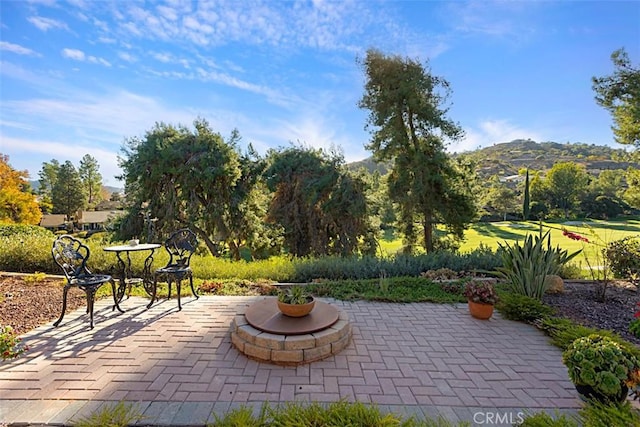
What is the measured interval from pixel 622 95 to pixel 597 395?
31.8 ft

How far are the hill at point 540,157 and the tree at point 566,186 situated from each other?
8.67 meters

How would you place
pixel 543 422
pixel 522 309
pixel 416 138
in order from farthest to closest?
1. pixel 416 138
2. pixel 522 309
3. pixel 543 422

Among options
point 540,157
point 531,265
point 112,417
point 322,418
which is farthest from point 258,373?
point 540,157

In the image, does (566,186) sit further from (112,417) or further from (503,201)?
(112,417)

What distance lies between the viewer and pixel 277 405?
2158mm

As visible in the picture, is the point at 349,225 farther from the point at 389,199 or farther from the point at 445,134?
the point at 445,134

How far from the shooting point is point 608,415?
1.83 meters

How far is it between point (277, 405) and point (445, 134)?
10681 millimetres

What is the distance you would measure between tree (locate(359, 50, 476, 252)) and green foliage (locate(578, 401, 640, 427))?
353 inches

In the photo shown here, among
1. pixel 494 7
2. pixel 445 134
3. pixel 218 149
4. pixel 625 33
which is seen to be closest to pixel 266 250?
pixel 218 149

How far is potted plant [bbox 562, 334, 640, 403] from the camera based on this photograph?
1.98m

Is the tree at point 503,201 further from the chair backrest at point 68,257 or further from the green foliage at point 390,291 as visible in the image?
the chair backrest at point 68,257

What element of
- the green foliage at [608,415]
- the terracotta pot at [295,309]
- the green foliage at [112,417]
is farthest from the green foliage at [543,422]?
the green foliage at [112,417]

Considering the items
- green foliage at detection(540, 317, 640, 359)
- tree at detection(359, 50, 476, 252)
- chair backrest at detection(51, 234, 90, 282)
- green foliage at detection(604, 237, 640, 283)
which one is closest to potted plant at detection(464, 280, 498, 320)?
green foliage at detection(540, 317, 640, 359)
